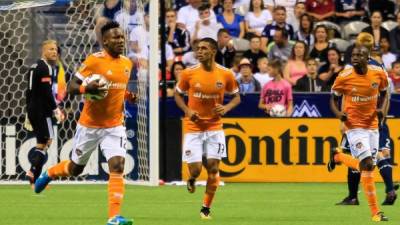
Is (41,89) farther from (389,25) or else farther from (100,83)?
(389,25)

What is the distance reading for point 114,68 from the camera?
13008mm

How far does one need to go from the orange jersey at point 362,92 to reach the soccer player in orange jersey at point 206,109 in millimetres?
1296

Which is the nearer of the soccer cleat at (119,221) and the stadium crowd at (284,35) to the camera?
the soccer cleat at (119,221)

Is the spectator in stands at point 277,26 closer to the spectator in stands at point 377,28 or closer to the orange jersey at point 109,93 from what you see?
the spectator in stands at point 377,28

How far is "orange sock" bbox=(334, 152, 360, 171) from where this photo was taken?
15.4 m

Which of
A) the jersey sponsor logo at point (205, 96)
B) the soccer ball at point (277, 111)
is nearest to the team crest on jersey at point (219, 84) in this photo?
the jersey sponsor logo at point (205, 96)

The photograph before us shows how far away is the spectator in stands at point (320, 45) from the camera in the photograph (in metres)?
24.2

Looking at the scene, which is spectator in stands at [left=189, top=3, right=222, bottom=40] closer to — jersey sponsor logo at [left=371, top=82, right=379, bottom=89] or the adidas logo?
the adidas logo

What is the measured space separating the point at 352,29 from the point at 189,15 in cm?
320

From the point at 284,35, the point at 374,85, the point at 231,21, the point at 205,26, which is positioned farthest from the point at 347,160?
the point at 231,21

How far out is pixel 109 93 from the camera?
13008 mm

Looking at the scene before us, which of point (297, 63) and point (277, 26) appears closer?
point (297, 63)

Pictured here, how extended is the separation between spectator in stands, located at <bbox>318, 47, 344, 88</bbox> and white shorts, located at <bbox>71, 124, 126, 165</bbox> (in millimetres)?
10488

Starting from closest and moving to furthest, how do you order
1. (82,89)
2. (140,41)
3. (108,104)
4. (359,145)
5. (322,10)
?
(82,89) < (108,104) < (359,145) < (140,41) < (322,10)
